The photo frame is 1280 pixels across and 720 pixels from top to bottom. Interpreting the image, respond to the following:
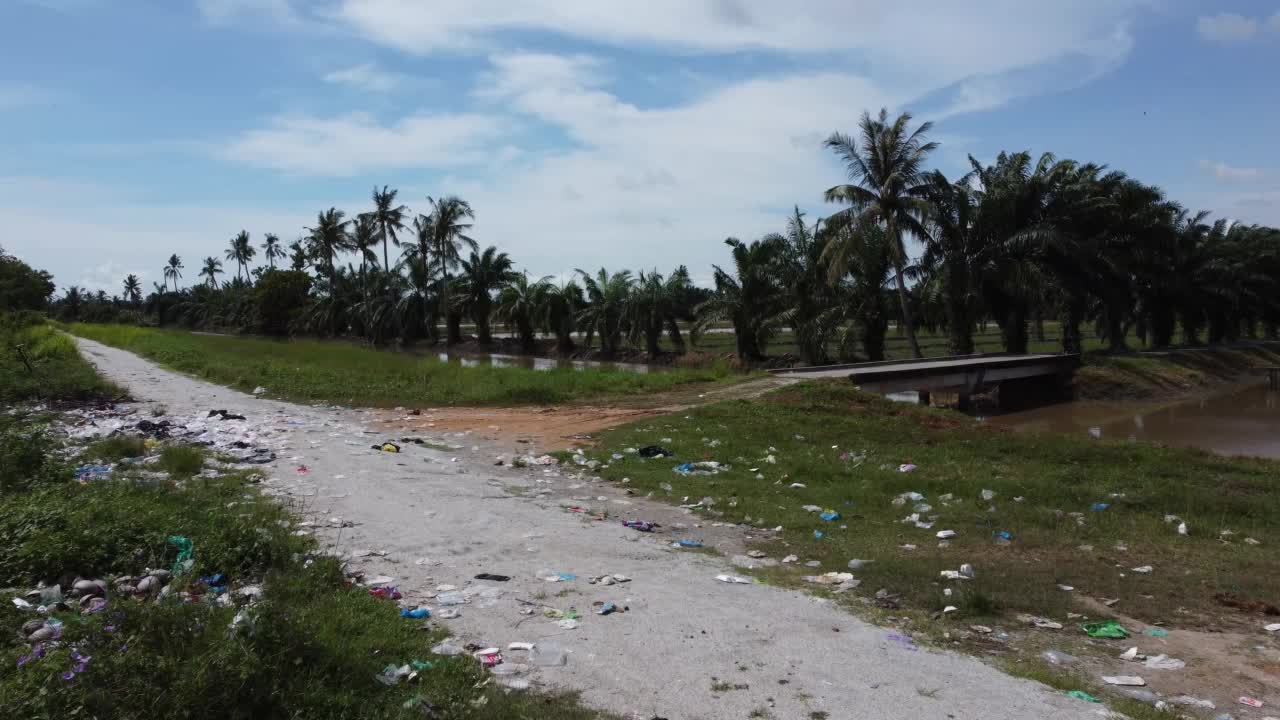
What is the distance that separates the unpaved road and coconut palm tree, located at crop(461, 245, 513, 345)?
143ft

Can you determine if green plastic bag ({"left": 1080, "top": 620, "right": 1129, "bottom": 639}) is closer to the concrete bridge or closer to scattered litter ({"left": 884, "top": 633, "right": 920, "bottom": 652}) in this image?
scattered litter ({"left": 884, "top": 633, "right": 920, "bottom": 652})

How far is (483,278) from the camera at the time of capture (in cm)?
5278

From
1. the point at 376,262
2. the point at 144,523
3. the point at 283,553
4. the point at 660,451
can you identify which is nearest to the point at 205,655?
the point at 283,553

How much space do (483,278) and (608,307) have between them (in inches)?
509

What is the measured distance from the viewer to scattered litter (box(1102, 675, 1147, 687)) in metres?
4.40

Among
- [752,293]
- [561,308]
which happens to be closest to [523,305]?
[561,308]

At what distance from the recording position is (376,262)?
218ft

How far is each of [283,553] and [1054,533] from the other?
22.1ft

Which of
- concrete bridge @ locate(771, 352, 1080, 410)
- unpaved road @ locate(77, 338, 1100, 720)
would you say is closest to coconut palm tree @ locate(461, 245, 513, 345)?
concrete bridge @ locate(771, 352, 1080, 410)

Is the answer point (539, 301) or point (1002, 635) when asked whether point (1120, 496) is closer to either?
point (1002, 635)

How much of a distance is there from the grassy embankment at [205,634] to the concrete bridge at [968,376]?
16444mm

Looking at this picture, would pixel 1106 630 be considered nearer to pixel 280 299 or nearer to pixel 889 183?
pixel 889 183

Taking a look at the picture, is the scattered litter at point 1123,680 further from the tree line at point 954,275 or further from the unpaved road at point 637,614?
the tree line at point 954,275

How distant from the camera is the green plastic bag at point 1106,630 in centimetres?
514
